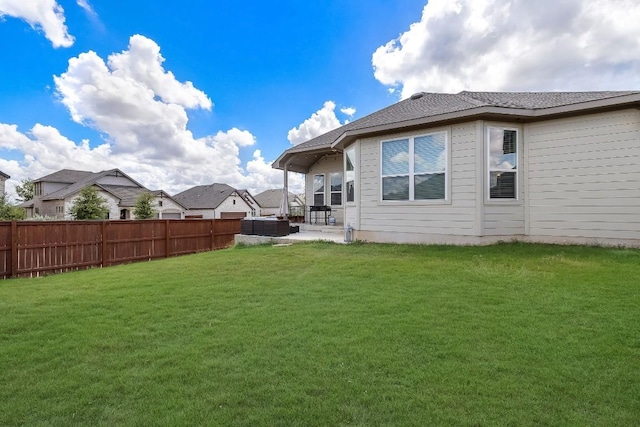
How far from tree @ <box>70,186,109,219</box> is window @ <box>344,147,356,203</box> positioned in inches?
1002

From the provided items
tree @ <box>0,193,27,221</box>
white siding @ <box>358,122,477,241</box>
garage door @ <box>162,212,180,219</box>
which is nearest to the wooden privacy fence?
white siding @ <box>358,122,477,241</box>

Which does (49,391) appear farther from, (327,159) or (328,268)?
(327,159)

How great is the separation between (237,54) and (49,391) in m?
14.8

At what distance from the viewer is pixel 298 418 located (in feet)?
6.57

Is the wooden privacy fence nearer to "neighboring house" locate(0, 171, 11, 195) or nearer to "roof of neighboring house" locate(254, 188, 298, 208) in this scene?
"neighboring house" locate(0, 171, 11, 195)

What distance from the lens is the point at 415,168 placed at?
8.80 metres

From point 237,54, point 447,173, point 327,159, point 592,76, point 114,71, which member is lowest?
point 447,173

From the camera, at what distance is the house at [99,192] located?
109 feet

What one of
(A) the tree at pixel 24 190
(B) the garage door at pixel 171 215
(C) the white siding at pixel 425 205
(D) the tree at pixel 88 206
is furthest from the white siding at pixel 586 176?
(A) the tree at pixel 24 190

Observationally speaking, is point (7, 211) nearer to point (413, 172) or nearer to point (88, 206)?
point (88, 206)

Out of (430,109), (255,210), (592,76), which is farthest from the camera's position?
(255,210)

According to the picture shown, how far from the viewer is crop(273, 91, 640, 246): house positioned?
24.3 feet

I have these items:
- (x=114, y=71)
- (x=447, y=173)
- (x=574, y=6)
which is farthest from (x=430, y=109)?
(x=114, y=71)

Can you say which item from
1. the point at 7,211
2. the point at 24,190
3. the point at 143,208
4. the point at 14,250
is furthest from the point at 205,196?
the point at 14,250
